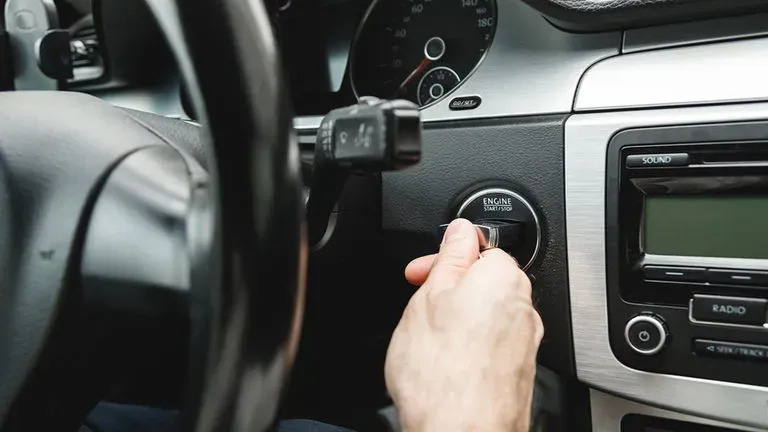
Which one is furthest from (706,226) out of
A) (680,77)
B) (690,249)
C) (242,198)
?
(242,198)

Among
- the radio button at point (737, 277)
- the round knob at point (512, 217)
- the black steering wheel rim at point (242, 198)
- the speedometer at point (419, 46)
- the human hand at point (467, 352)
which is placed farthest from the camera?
the speedometer at point (419, 46)

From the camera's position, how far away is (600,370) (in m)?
0.75

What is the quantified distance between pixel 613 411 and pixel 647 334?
120 millimetres

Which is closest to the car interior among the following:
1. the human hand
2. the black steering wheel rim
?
the black steering wheel rim

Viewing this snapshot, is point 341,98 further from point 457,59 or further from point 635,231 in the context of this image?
point 635,231

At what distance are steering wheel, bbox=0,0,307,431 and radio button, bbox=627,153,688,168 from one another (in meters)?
0.42

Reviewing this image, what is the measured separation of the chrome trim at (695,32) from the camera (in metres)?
0.68

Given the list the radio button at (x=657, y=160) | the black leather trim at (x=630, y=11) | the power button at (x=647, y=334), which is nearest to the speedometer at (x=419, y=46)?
the black leather trim at (x=630, y=11)

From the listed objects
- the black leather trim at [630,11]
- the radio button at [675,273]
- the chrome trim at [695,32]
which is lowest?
the radio button at [675,273]

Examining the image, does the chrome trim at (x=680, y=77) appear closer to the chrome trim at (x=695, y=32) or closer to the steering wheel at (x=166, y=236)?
the chrome trim at (x=695, y=32)

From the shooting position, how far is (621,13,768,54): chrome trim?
68 cm

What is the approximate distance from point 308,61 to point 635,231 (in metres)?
0.52

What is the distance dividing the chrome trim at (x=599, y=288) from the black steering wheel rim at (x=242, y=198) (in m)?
0.43

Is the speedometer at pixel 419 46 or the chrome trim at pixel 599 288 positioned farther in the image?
the speedometer at pixel 419 46
